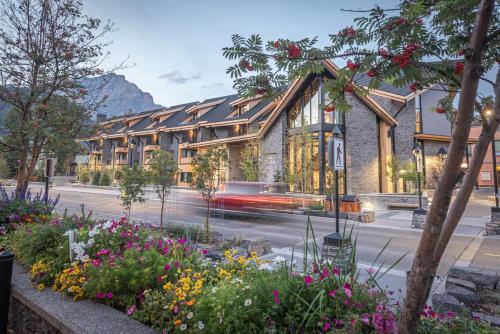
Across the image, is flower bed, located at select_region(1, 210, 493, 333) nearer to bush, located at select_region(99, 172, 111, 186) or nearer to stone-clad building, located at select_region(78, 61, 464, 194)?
stone-clad building, located at select_region(78, 61, 464, 194)

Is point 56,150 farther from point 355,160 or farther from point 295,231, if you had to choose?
point 355,160

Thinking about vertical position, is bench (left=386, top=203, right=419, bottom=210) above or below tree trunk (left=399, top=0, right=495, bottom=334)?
below

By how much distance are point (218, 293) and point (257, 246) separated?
4949mm

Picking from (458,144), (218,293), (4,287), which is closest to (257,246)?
(218,293)

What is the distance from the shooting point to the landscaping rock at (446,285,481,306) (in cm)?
404

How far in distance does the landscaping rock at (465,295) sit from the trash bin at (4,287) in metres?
6.41

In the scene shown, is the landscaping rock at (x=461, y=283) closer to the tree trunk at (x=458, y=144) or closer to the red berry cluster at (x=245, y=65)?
the tree trunk at (x=458, y=144)

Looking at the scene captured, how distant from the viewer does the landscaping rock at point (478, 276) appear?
463 centimetres

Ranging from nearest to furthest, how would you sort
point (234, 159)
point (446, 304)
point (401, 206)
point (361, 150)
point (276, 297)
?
point (276, 297) → point (446, 304) → point (401, 206) → point (361, 150) → point (234, 159)

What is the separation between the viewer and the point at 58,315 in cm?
312

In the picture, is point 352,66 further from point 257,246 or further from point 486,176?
point 486,176

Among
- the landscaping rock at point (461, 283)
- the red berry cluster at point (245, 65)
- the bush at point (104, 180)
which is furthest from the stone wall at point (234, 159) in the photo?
the red berry cluster at point (245, 65)

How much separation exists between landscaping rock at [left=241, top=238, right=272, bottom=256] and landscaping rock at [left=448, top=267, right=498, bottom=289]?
4.21 metres

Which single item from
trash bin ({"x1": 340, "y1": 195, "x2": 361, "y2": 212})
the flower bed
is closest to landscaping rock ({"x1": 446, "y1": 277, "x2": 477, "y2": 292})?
the flower bed
